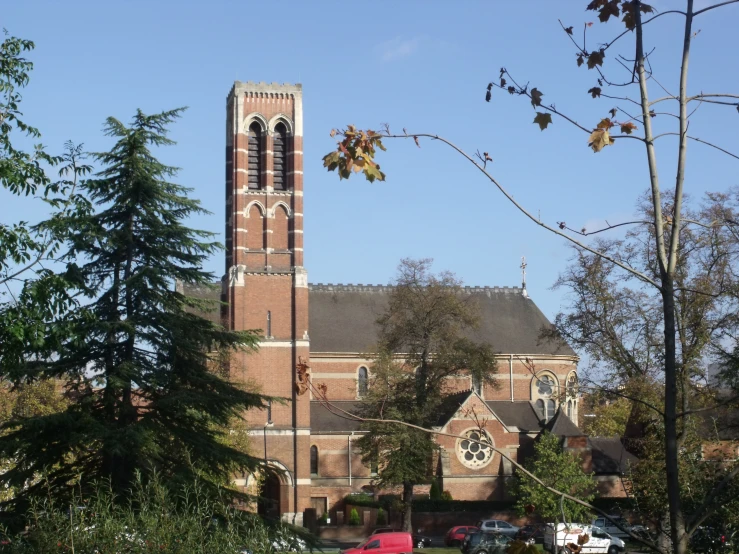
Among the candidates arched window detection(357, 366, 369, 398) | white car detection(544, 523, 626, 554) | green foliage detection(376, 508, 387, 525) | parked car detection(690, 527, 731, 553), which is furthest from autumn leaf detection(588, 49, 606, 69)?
arched window detection(357, 366, 369, 398)

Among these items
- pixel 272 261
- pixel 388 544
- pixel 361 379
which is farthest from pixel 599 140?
pixel 361 379

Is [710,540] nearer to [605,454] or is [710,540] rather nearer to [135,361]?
[135,361]

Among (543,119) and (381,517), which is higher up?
(543,119)

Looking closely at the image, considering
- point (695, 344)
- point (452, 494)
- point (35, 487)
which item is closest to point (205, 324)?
point (35, 487)

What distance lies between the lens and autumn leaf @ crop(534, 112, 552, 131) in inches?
218

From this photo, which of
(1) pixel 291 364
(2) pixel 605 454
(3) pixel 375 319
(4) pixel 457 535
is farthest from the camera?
(3) pixel 375 319

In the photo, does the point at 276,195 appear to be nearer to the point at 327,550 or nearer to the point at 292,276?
the point at 292,276

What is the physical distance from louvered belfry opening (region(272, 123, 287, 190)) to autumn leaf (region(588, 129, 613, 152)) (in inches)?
1942

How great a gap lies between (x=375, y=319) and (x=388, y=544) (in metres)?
29.3

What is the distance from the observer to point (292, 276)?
5309 cm

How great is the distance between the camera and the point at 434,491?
2131 inches

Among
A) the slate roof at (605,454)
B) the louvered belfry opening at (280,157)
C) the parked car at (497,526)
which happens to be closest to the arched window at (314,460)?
the parked car at (497,526)

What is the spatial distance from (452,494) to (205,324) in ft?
115

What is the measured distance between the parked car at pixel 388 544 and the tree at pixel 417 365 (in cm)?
755
